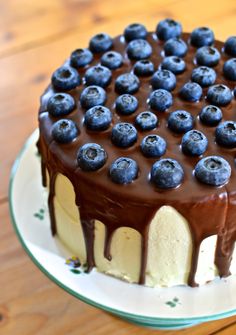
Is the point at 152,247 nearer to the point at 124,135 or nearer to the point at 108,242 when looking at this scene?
the point at 108,242

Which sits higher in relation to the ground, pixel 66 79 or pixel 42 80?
pixel 66 79

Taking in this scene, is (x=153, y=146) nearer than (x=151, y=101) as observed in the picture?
Yes

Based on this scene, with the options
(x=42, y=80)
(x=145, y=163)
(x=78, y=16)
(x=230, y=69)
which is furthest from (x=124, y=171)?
(x=78, y=16)

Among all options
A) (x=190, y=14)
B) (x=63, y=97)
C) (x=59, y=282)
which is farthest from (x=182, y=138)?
(x=190, y=14)

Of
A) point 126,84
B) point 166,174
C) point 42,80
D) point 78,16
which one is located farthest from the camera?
point 78,16

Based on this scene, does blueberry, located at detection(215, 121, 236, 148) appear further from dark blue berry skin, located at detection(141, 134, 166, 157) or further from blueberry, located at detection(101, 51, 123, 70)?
blueberry, located at detection(101, 51, 123, 70)

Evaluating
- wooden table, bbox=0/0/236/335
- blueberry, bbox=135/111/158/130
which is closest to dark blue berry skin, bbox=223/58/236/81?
blueberry, bbox=135/111/158/130

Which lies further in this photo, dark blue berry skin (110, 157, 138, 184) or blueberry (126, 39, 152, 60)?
blueberry (126, 39, 152, 60)

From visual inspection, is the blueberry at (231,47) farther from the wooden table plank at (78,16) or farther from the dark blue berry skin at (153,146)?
the wooden table plank at (78,16)

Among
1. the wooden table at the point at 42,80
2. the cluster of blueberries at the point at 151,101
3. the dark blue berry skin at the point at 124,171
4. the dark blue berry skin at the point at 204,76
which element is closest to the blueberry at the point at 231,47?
the cluster of blueberries at the point at 151,101
